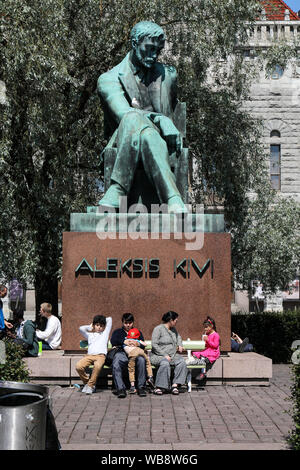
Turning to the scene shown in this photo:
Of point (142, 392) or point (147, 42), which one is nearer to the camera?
point (142, 392)

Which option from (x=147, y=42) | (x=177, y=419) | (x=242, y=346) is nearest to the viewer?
(x=177, y=419)

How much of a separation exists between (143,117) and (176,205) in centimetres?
138

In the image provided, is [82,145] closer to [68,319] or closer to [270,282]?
[68,319]

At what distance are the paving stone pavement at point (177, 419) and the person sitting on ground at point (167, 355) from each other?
162 mm

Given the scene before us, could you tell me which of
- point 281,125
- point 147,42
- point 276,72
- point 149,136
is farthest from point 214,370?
point 281,125

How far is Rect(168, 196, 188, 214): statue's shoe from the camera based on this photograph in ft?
30.2

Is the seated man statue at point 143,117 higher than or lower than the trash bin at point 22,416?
higher

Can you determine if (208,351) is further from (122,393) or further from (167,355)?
(122,393)

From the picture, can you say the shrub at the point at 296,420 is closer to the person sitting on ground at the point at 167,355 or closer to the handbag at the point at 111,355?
the person sitting on ground at the point at 167,355

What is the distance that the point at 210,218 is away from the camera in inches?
366

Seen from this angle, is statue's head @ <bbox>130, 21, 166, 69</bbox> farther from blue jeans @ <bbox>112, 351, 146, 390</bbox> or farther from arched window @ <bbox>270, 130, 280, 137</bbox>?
arched window @ <bbox>270, 130, 280, 137</bbox>

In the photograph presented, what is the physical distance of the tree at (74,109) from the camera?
43.9 feet

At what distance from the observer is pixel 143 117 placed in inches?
379

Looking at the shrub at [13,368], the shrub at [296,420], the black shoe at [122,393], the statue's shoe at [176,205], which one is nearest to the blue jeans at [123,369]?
the black shoe at [122,393]
